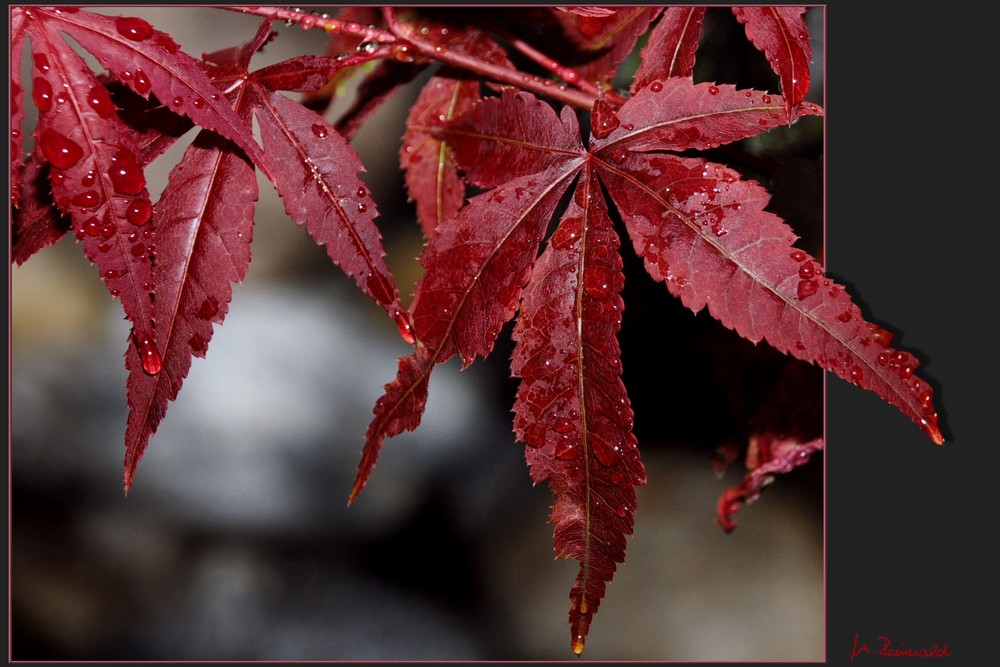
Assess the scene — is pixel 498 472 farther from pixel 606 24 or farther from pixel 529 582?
pixel 606 24

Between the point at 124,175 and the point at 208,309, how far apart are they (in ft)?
0.27

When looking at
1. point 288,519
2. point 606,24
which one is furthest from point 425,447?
point 606,24

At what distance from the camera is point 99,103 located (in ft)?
1.13

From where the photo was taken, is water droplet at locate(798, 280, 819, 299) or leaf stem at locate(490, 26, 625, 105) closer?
water droplet at locate(798, 280, 819, 299)

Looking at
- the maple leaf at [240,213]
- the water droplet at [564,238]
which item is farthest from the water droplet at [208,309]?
the water droplet at [564,238]

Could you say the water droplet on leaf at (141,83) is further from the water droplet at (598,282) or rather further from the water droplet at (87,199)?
the water droplet at (598,282)

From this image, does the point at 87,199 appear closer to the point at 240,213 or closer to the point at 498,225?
the point at 240,213

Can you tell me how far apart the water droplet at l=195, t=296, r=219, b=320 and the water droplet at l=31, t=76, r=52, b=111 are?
0.40 feet

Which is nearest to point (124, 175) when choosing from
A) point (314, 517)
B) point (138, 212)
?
point (138, 212)

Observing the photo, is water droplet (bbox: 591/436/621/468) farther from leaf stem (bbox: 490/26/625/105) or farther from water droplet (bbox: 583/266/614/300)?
leaf stem (bbox: 490/26/625/105)

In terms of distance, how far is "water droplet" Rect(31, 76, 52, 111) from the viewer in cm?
33

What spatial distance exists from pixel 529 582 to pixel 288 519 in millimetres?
402

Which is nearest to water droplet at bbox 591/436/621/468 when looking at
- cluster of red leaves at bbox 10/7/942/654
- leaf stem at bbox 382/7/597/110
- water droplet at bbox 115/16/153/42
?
cluster of red leaves at bbox 10/7/942/654

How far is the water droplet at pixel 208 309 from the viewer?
0.38 m
